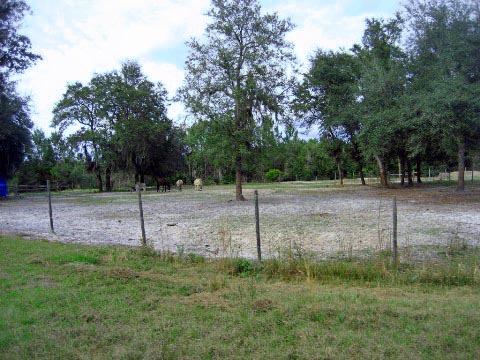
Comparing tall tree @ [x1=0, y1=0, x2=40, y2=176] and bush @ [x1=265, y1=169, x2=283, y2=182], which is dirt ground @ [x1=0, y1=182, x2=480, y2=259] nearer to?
tall tree @ [x1=0, y1=0, x2=40, y2=176]

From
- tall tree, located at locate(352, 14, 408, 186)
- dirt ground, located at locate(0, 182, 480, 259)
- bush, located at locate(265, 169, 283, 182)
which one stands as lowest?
dirt ground, located at locate(0, 182, 480, 259)

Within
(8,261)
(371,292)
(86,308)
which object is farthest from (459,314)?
(8,261)

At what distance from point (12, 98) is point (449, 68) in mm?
30045

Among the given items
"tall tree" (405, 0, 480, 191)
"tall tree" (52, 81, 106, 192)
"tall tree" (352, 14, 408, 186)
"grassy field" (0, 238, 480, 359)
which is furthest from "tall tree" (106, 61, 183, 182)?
"grassy field" (0, 238, 480, 359)

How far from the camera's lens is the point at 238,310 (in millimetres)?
4828

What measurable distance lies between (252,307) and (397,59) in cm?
2708

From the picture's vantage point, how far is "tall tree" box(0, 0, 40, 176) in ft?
94.9

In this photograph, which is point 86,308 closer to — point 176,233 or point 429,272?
point 429,272

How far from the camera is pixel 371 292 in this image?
5.55 metres

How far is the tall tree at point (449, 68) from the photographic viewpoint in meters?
20.3

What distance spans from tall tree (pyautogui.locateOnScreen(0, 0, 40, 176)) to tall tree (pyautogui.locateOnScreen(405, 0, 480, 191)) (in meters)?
26.3

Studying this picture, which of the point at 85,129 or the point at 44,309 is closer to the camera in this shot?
the point at 44,309

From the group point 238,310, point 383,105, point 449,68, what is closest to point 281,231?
point 238,310

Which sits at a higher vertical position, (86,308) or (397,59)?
(397,59)
